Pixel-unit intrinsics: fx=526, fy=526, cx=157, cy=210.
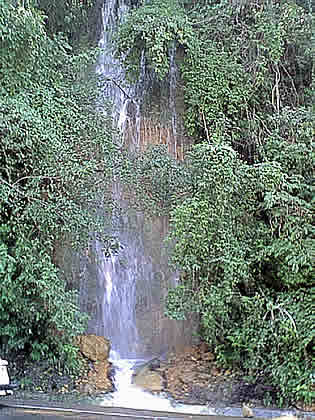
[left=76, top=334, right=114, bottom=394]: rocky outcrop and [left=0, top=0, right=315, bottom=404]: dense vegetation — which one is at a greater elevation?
[left=0, top=0, right=315, bottom=404]: dense vegetation

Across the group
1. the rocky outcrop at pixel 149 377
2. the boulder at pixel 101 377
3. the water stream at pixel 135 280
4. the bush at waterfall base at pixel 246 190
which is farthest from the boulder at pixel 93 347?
the bush at waterfall base at pixel 246 190

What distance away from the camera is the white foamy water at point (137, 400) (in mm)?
5984

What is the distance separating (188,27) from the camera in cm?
865

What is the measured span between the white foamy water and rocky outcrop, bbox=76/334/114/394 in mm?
154

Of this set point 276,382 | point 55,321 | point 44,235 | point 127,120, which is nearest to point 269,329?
point 276,382

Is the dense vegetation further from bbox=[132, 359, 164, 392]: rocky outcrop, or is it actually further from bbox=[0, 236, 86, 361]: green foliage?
bbox=[132, 359, 164, 392]: rocky outcrop

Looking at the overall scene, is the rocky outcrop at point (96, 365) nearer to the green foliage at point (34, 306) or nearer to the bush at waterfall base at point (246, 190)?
the green foliage at point (34, 306)

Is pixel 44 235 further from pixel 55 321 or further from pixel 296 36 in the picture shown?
pixel 296 36

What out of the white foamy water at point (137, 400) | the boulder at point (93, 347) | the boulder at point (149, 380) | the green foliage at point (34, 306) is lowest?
the white foamy water at point (137, 400)

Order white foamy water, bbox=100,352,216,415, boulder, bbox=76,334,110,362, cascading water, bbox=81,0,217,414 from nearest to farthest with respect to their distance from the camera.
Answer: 1. white foamy water, bbox=100,352,216,415
2. boulder, bbox=76,334,110,362
3. cascading water, bbox=81,0,217,414

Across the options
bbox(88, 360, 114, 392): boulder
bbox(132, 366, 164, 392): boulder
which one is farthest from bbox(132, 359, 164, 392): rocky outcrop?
bbox(88, 360, 114, 392): boulder

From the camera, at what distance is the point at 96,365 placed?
7320 mm

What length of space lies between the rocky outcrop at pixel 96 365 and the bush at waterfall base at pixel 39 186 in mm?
367

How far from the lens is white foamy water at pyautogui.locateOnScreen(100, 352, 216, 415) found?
19.6 ft
